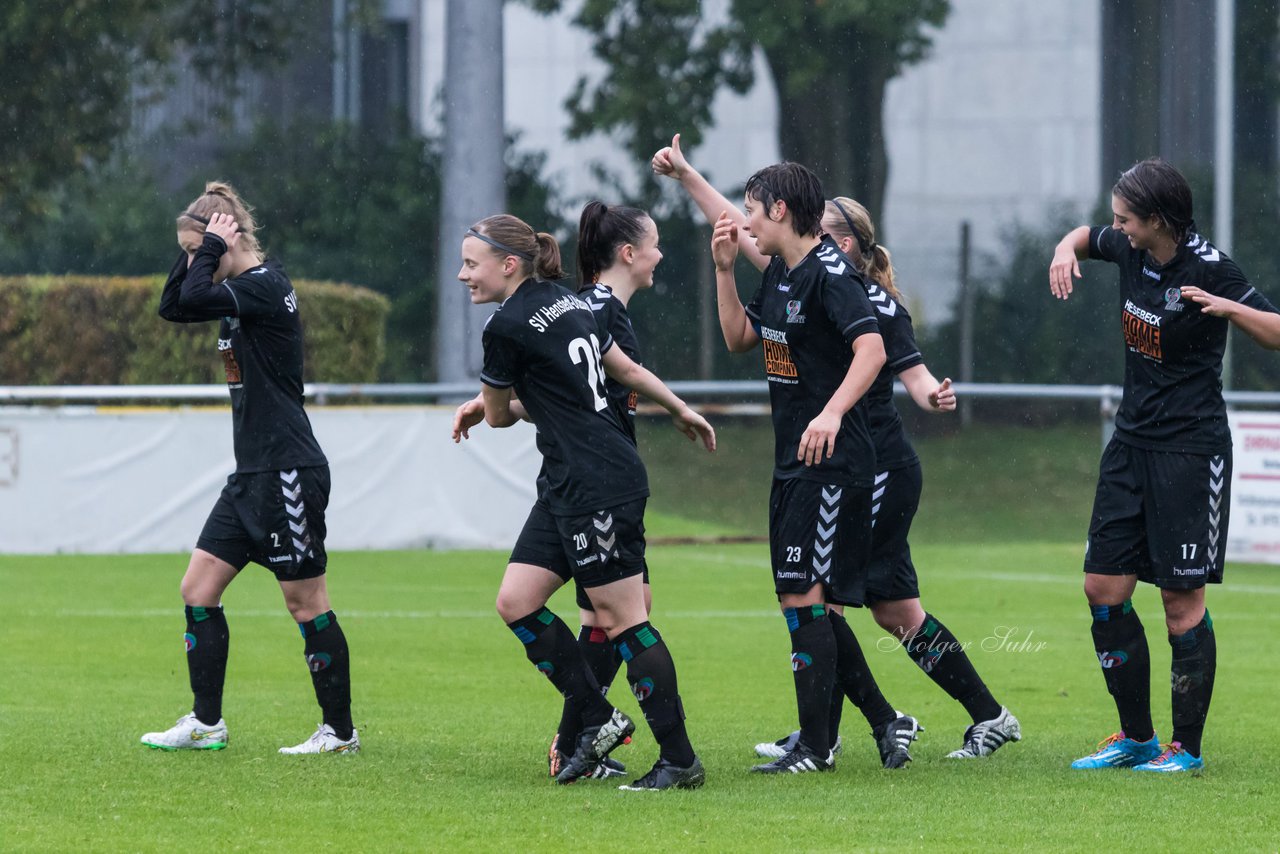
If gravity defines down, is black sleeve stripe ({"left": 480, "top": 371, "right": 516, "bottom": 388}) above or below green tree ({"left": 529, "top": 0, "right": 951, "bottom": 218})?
below

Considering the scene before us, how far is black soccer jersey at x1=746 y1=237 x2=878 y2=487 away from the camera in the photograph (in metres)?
5.61

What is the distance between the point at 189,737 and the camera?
612 cm

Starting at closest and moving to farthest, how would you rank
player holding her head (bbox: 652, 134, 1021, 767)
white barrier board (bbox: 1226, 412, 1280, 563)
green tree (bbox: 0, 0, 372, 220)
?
player holding her head (bbox: 652, 134, 1021, 767) < white barrier board (bbox: 1226, 412, 1280, 563) < green tree (bbox: 0, 0, 372, 220)

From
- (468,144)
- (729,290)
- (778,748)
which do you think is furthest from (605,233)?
(468,144)

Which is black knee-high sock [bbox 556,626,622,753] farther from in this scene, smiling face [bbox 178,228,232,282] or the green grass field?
smiling face [bbox 178,228,232,282]

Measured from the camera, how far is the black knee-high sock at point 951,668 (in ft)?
20.4

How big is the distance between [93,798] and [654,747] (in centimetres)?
205

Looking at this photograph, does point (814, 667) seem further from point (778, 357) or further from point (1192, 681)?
point (1192, 681)

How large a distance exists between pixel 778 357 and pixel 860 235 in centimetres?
76

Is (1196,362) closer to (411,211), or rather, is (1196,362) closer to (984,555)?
(984,555)

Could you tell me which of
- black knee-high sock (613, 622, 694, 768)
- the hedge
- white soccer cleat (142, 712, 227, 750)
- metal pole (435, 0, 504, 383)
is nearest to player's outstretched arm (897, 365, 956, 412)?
black knee-high sock (613, 622, 694, 768)

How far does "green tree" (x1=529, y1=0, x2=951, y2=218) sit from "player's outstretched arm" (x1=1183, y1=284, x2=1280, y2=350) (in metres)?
16.9

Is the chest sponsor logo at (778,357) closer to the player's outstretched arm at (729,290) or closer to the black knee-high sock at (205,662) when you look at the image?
the player's outstretched arm at (729,290)

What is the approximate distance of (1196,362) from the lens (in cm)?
583
